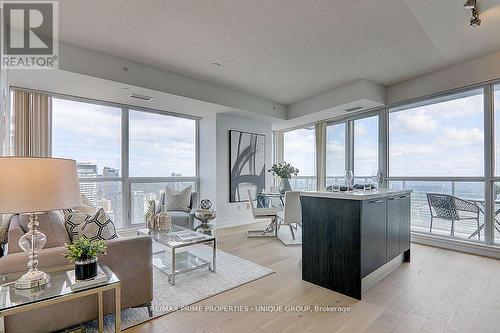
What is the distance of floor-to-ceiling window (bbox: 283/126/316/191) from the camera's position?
6715 mm

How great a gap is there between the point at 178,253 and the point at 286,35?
312cm

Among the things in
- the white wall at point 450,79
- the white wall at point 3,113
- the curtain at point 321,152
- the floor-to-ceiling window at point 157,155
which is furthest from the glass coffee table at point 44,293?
the curtain at point 321,152

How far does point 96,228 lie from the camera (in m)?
2.00

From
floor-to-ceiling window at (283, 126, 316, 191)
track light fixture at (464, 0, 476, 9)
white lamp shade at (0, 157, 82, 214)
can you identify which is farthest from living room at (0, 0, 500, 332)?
floor-to-ceiling window at (283, 126, 316, 191)

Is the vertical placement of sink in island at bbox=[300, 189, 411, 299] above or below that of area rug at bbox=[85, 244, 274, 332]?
above

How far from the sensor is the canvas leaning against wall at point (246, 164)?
18.9ft

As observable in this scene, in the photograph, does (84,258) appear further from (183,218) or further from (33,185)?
(183,218)

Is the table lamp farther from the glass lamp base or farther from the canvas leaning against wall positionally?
the canvas leaning against wall

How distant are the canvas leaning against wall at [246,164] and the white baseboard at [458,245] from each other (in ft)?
11.1

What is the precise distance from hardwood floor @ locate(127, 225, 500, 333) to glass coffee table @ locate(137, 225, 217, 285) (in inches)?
22.1

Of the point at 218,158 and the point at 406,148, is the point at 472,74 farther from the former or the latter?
the point at 218,158

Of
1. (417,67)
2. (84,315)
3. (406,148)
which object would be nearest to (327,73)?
(417,67)

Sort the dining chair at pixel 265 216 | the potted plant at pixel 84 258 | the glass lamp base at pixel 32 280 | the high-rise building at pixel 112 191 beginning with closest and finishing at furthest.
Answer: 1. the glass lamp base at pixel 32 280
2. the potted plant at pixel 84 258
3. the dining chair at pixel 265 216
4. the high-rise building at pixel 112 191

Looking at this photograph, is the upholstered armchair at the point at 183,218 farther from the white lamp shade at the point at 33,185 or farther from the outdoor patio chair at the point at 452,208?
the outdoor patio chair at the point at 452,208
